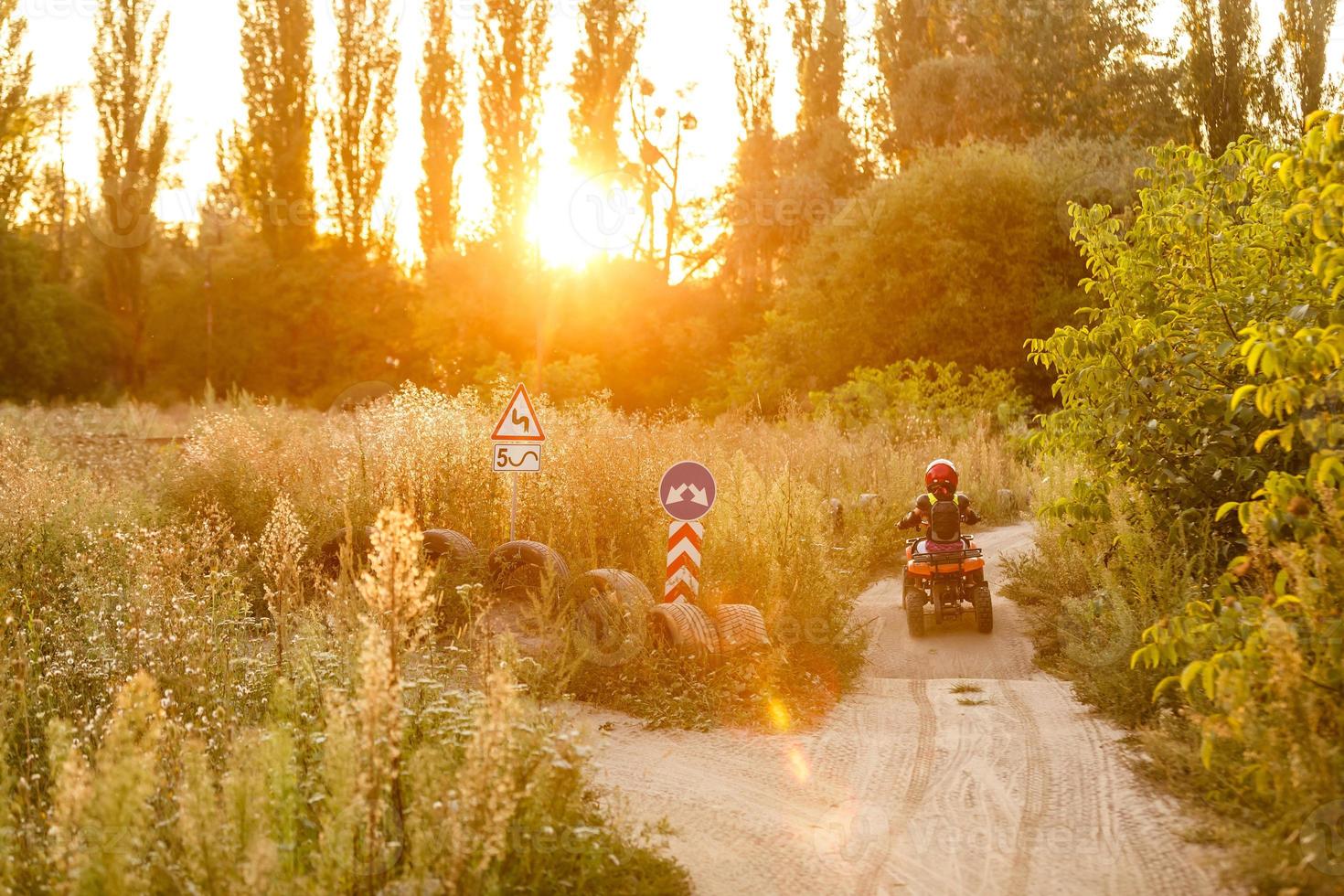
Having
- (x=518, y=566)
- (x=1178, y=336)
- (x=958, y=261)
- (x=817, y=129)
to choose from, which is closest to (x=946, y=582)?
(x=1178, y=336)

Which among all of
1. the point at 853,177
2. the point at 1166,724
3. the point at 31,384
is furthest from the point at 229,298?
the point at 1166,724

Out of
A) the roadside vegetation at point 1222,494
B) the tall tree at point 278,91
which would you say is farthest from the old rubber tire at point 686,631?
the tall tree at point 278,91

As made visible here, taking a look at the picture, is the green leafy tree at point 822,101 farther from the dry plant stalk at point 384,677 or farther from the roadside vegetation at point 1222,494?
the dry plant stalk at point 384,677

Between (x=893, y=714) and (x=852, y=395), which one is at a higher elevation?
(x=852, y=395)

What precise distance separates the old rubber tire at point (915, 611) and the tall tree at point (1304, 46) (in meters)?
28.6

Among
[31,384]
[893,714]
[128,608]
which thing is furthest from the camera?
[31,384]

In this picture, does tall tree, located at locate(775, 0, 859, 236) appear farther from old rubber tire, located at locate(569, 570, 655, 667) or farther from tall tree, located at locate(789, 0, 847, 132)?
old rubber tire, located at locate(569, 570, 655, 667)

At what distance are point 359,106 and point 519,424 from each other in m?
37.4

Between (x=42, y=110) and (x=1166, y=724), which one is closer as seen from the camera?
(x=1166, y=724)

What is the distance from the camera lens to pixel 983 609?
407 inches

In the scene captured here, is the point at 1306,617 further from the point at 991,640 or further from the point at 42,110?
the point at 42,110

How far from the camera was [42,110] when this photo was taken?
3803 cm

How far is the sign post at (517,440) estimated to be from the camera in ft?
35.0

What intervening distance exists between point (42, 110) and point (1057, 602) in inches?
1527
